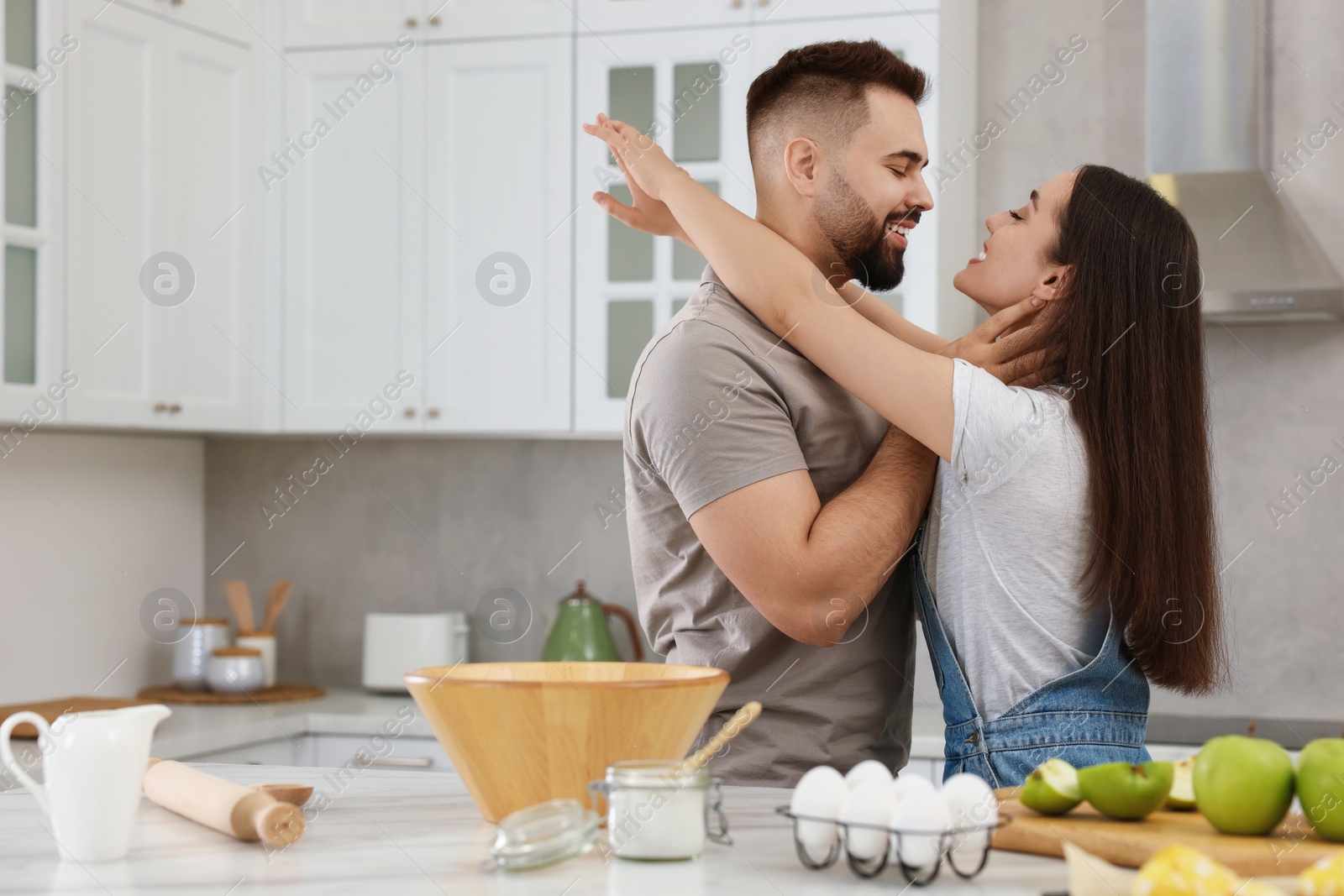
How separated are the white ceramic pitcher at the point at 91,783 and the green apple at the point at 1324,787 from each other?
79 centimetres

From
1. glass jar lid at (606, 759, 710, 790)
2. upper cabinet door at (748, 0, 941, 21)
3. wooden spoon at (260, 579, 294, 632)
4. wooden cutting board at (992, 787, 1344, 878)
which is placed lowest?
wooden spoon at (260, 579, 294, 632)

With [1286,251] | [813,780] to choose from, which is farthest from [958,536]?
[1286,251]

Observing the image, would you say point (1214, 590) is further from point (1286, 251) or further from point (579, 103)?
point (579, 103)

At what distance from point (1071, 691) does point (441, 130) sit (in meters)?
2.02

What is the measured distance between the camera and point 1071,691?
124 centimetres

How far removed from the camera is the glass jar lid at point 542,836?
825 mm

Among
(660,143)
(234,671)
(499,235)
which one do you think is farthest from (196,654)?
(660,143)

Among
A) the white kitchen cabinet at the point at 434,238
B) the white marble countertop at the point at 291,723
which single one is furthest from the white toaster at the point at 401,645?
the white kitchen cabinet at the point at 434,238

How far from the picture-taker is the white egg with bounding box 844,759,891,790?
81cm

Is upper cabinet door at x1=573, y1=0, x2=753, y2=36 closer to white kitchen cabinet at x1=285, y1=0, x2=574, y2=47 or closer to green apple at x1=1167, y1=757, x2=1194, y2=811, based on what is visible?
white kitchen cabinet at x1=285, y1=0, x2=574, y2=47

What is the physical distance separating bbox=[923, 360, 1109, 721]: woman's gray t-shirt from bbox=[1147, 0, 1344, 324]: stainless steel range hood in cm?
151

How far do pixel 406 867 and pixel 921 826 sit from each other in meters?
0.34

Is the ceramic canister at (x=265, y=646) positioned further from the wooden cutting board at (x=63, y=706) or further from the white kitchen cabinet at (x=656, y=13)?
the white kitchen cabinet at (x=656, y=13)

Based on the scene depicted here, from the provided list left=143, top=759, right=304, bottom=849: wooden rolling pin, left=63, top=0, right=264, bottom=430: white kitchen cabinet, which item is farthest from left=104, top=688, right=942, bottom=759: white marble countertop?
left=143, top=759, right=304, bottom=849: wooden rolling pin
